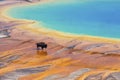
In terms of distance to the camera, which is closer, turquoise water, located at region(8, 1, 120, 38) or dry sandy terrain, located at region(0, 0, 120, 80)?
dry sandy terrain, located at region(0, 0, 120, 80)

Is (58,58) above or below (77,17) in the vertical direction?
below

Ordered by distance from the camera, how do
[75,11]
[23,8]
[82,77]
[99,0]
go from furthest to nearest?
[99,0] → [23,8] → [75,11] → [82,77]

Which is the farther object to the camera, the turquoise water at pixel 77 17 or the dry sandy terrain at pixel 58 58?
the turquoise water at pixel 77 17

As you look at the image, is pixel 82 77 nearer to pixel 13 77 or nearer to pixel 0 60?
pixel 13 77

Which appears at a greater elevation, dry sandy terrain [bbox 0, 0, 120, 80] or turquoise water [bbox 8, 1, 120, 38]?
turquoise water [bbox 8, 1, 120, 38]

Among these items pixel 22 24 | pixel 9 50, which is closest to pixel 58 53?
pixel 9 50
